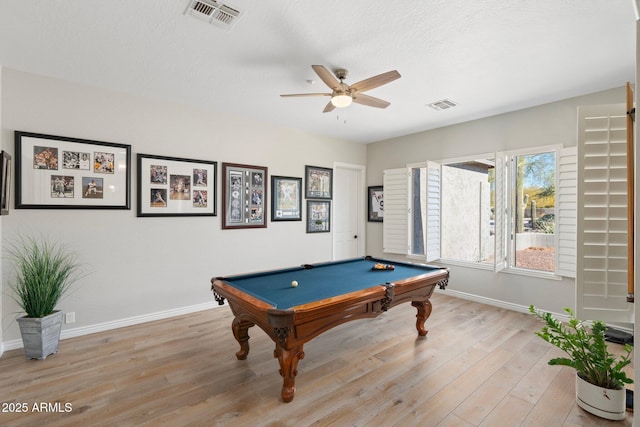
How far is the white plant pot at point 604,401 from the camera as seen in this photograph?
183 cm

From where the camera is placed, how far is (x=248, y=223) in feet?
14.0

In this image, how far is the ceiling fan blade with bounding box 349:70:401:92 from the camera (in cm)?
225

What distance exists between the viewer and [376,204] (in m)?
5.70

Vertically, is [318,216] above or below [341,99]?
below

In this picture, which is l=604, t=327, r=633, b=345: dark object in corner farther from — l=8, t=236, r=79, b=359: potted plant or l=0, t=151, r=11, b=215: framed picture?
l=0, t=151, r=11, b=215: framed picture

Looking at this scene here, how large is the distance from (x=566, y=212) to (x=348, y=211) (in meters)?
3.31

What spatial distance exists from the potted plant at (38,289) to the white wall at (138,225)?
0.12m

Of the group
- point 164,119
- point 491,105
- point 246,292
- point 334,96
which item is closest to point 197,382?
point 246,292

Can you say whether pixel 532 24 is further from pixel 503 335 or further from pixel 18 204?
pixel 18 204

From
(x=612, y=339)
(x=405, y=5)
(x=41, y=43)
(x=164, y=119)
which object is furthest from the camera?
(x=164, y=119)

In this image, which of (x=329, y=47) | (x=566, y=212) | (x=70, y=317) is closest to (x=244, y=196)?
(x=70, y=317)

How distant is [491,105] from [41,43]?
15.4 feet

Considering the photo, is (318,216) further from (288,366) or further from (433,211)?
(288,366)

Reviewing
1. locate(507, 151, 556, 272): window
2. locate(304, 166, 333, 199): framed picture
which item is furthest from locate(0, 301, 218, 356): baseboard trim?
locate(507, 151, 556, 272): window
